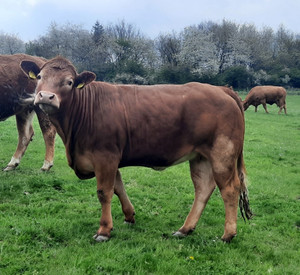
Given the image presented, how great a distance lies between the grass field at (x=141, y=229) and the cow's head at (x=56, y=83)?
1.78 meters

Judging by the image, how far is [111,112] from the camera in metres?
4.71

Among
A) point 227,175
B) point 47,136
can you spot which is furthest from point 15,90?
point 227,175

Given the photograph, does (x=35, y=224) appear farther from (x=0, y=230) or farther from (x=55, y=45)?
(x=55, y=45)

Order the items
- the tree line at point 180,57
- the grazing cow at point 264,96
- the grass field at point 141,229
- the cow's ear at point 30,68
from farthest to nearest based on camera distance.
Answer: the tree line at point 180,57, the grazing cow at point 264,96, the cow's ear at point 30,68, the grass field at point 141,229

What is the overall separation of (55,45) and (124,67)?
15443mm

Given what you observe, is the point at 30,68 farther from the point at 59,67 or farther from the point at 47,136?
the point at 47,136

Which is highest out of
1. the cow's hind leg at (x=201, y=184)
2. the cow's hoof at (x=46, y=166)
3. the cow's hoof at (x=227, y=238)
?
the cow's hind leg at (x=201, y=184)

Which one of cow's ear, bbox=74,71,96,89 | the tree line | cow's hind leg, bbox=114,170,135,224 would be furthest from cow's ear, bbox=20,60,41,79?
the tree line

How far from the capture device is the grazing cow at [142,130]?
4.62 m

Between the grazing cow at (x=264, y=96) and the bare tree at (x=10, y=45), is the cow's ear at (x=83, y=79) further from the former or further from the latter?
the bare tree at (x=10, y=45)

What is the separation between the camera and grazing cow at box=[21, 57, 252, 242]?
15.1 ft

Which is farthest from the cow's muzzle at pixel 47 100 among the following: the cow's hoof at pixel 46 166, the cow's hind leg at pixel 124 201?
the cow's hoof at pixel 46 166

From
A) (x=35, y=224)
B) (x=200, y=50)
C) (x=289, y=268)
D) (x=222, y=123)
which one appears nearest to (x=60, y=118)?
(x=35, y=224)

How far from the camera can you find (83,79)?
4.66m
